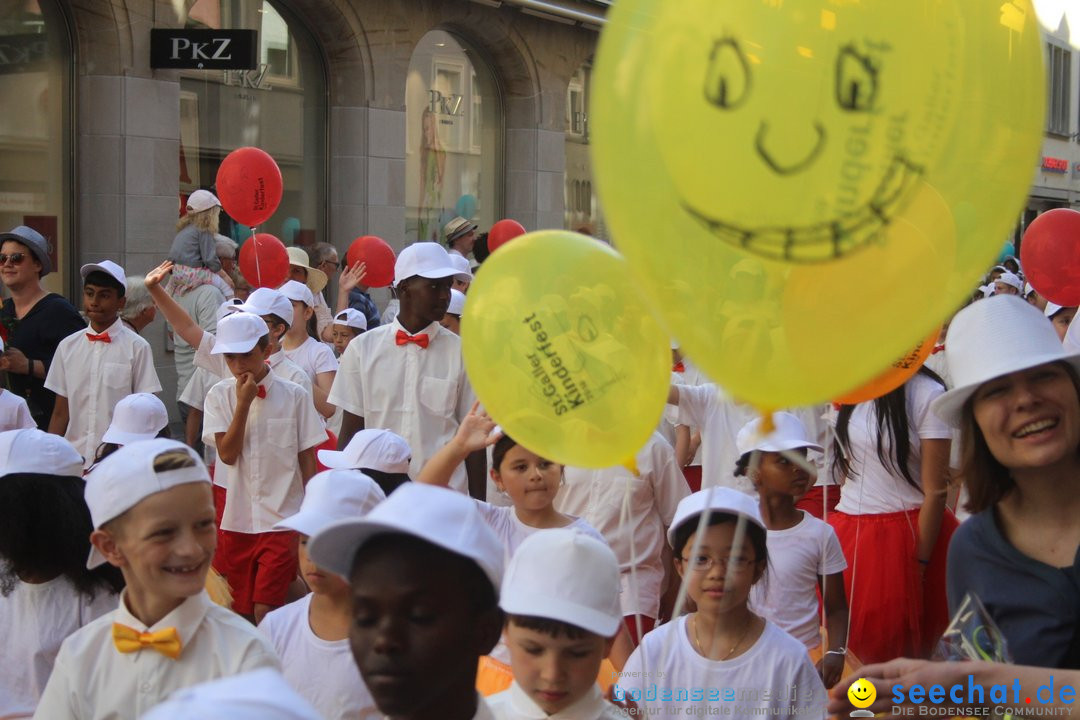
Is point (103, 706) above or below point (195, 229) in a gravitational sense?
below

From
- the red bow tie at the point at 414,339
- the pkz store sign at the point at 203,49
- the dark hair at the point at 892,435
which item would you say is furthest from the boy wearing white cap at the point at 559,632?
the pkz store sign at the point at 203,49

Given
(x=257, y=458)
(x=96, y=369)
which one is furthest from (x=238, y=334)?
(x=96, y=369)

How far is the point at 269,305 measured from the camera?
7594 millimetres

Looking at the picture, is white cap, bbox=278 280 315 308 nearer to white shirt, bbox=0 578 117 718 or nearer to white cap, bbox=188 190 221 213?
white cap, bbox=188 190 221 213

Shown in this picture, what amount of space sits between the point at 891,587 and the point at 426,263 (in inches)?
107

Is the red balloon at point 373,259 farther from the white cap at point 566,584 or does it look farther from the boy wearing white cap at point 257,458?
the white cap at point 566,584

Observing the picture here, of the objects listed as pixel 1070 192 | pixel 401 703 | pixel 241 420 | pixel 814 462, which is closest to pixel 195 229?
pixel 241 420

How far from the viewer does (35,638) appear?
4047 mm

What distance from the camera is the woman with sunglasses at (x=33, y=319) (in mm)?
7727

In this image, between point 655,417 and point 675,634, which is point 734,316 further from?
point 675,634

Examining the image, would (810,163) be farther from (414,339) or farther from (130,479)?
(414,339)

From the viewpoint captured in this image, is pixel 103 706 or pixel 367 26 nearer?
→ pixel 103 706

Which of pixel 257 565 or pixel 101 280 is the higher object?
pixel 101 280

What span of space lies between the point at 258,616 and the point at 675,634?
321 centimetres
